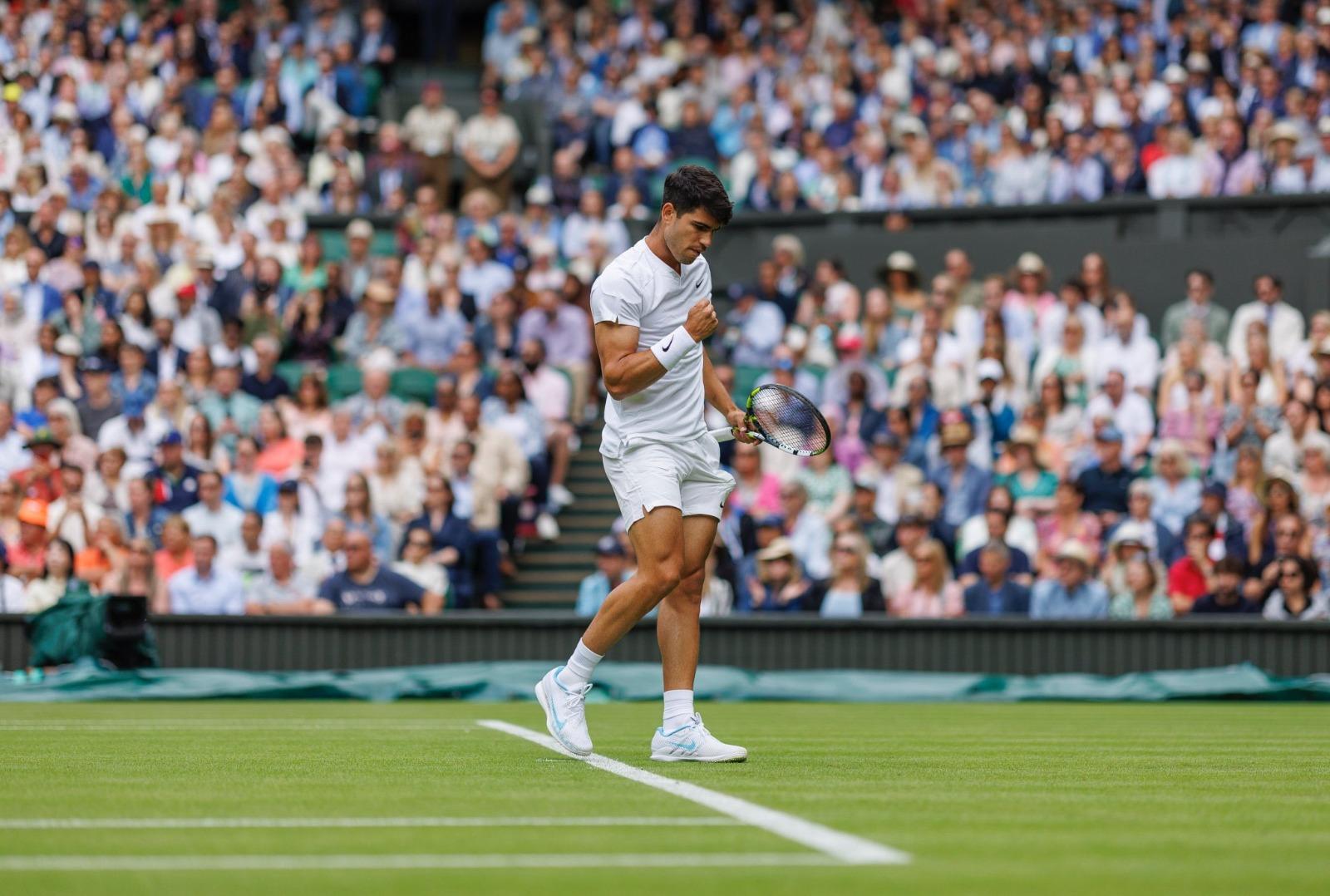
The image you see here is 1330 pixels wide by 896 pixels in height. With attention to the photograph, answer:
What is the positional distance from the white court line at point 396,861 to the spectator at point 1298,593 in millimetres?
10884

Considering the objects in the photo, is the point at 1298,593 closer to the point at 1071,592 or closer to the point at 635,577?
the point at 1071,592

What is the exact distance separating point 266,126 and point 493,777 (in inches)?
698

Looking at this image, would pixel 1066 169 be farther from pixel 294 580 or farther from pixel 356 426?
pixel 294 580

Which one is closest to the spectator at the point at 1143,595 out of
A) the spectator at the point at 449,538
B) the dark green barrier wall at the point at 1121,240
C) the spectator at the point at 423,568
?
the dark green barrier wall at the point at 1121,240

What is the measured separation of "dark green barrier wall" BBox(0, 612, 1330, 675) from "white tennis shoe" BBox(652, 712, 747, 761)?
24.3ft

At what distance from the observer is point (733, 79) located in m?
23.9

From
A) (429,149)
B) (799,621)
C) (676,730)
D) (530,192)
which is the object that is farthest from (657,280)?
(429,149)

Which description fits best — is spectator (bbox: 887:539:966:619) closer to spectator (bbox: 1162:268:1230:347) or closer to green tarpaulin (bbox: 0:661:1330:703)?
green tarpaulin (bbox: 0:661:1330:703)

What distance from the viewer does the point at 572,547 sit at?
1775 cm

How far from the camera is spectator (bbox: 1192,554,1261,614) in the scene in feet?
48.4

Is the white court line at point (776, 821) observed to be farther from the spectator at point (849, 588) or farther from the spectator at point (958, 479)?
the spectator at point (958, 479)

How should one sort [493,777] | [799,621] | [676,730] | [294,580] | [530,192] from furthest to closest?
[530,192]
[294,580]
[799,621]
[676,730]
[493,777]

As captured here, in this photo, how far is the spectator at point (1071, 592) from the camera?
15008mm

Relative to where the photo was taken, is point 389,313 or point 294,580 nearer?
point 294,580
